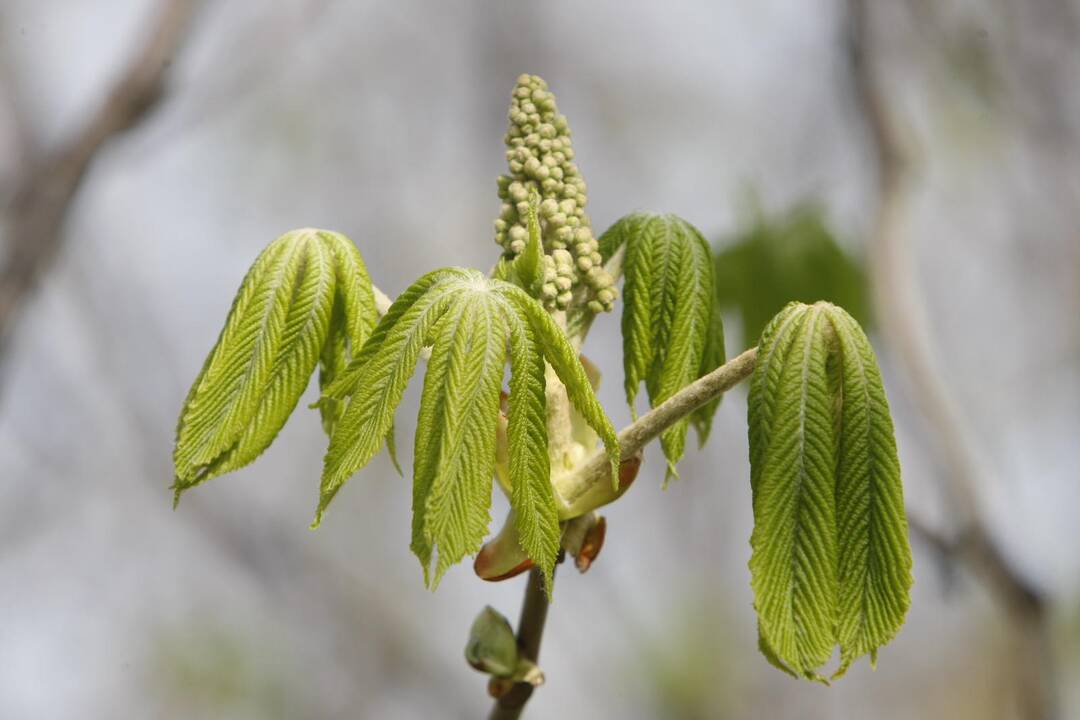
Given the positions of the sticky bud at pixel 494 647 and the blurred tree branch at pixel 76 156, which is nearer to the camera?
the sticky bud at pixel 494 647

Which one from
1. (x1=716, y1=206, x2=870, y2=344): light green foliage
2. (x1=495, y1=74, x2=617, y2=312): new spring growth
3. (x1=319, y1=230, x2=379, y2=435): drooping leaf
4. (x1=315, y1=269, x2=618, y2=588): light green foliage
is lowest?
A: (x1=315, y1=269, x2=618, y2=588): light green foliage

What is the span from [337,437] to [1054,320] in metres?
5.01

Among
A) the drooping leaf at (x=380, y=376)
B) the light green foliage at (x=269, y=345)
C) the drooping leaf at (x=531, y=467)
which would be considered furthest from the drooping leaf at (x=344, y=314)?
the drooping leaf at (x=531, y=467)

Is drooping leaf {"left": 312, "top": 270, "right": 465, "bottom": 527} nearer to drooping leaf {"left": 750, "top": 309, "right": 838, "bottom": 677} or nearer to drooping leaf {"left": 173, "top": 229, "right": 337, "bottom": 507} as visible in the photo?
drooping leaf {"left": 173, "top": 229, "right": 337, "bottom": 507}

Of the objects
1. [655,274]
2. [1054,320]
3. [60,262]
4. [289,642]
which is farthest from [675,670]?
[655,274]

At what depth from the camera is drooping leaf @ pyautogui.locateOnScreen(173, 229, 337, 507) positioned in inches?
42.5

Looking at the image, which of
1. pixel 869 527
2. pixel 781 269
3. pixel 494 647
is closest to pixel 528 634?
pixel 494 647

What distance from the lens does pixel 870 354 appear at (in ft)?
3.37

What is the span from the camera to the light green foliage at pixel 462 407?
0.93 m

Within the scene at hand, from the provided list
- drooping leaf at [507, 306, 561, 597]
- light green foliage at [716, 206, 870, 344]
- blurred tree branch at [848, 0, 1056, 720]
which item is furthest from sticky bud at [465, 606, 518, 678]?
light green foliage at [716, 206, 870, 344]

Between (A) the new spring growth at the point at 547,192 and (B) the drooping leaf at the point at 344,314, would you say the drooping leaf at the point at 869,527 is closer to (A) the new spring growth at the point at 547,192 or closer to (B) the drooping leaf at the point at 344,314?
(A) the new spring growth at the point at 547,192

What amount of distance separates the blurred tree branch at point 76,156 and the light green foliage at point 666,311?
1472 millimetres

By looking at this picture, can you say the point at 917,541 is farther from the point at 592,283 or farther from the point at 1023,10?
the point at 1023,10

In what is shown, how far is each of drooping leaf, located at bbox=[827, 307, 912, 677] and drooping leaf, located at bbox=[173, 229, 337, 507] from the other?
0.55m
